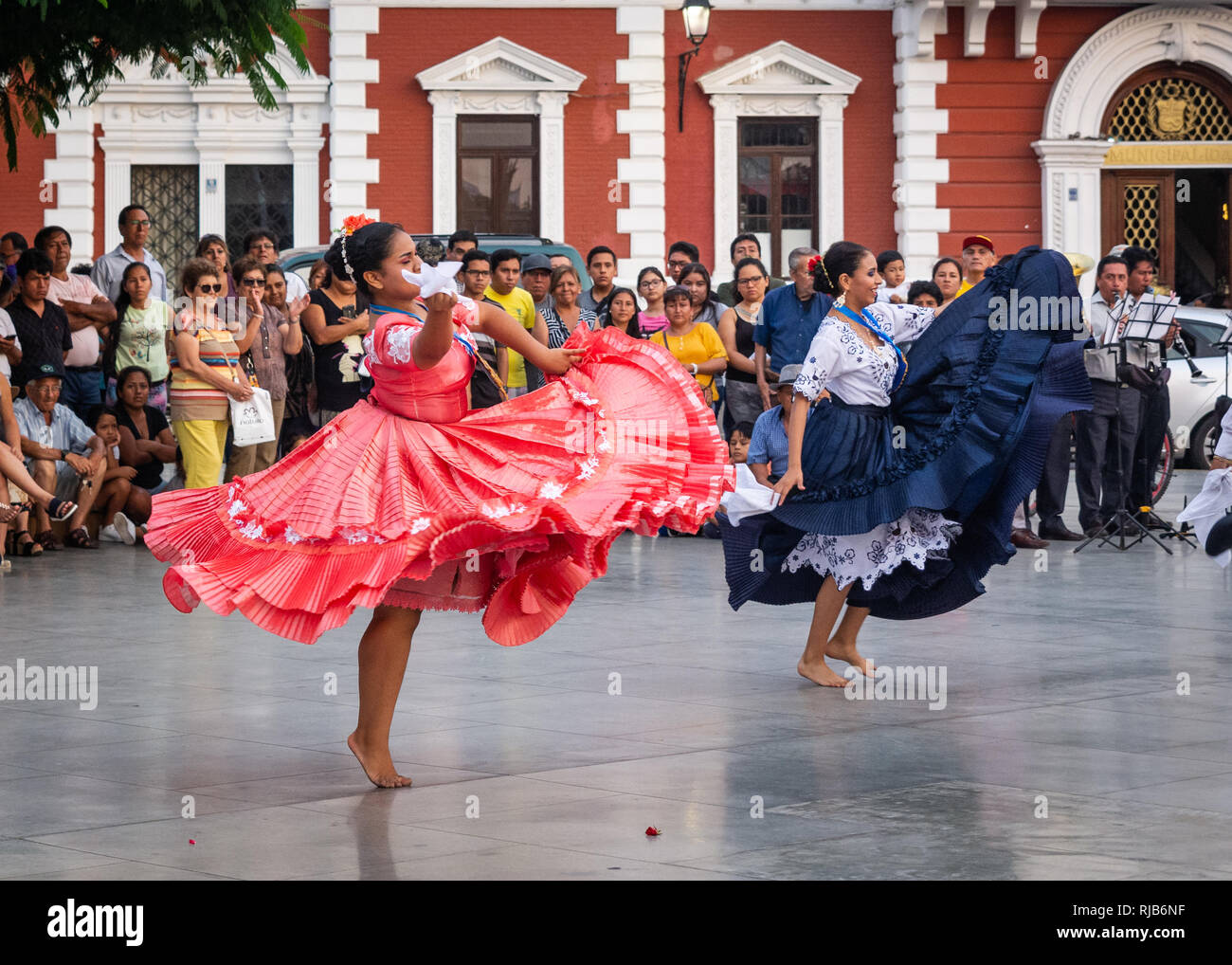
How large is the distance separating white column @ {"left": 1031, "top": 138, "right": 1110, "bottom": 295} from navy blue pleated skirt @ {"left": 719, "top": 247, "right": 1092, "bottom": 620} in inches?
642

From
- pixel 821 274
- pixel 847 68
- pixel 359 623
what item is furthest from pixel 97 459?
Result: pixel 847 68

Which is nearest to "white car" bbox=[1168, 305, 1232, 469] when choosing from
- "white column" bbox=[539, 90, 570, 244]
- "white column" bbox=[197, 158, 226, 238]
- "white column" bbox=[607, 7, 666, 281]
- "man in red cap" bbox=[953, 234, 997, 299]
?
"man in red cap" bbox=[953, 234, 997, 299]

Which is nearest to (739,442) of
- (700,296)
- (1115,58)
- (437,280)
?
(700,296)

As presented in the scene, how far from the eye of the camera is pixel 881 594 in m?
8.29

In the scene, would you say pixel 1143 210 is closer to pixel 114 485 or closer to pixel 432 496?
pixel 114 485

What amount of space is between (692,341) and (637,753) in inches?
318

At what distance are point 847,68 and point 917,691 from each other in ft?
57.8

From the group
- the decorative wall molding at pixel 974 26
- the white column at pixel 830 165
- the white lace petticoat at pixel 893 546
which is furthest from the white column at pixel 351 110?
the white lace petticoat at pixel 893 546

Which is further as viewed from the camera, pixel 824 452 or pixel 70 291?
pixel 70 291

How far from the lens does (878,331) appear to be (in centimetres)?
825

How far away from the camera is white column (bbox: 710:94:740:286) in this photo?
24.2 m
